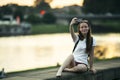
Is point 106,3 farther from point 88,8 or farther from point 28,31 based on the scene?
point 28,31

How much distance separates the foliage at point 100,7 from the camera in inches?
2680

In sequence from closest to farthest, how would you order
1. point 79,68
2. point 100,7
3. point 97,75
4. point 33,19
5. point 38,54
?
point 79,68, point 97,75, point 38,54, point 100,7, point 33,19

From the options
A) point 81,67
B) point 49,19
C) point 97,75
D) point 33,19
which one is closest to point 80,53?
point 81,67

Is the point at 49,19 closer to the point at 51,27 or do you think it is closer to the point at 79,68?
the point at 51,27

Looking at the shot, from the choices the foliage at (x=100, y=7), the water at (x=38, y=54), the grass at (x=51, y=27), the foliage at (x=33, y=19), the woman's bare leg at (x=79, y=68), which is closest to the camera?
the woman's bare leg at (x=79, y=68)

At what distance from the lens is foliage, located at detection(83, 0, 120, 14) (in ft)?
223

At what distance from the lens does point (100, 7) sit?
7362 centimetres

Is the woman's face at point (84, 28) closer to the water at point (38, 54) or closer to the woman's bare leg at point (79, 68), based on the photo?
the woman's bare leg at point (79, 68)

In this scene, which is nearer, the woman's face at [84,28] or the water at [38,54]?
the woman's face at [84,28]

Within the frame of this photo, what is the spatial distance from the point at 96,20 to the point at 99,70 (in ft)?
224

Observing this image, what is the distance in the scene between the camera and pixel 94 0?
73.9 meters

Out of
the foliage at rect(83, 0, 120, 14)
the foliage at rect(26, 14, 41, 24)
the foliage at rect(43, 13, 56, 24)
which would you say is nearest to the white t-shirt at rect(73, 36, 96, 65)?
the foliage at rect(83, 0, 120, 14)

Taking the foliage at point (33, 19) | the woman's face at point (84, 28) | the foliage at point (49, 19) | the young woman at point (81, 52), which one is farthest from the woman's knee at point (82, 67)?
Answer: the foliage at point (33, 19)

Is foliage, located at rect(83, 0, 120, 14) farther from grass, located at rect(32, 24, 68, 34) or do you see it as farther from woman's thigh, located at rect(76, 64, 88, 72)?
woman's thigh, located at rect(76, 64, 88, 72)
